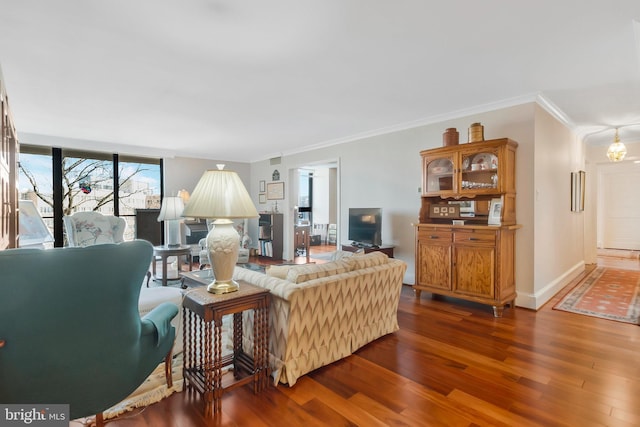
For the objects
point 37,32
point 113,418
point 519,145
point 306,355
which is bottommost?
point 113,418

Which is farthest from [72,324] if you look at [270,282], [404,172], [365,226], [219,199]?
[404,172]

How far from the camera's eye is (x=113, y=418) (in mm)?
1761

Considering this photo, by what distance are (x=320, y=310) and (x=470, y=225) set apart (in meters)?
2.35

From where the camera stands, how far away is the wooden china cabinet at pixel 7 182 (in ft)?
7.50

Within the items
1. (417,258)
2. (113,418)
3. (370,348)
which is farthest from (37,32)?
(417,258)

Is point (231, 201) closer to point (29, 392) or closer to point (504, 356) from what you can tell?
point (29, 392)

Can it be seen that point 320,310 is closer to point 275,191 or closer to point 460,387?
point 460,387

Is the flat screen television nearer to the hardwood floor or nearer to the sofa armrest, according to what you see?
the hardwood floor

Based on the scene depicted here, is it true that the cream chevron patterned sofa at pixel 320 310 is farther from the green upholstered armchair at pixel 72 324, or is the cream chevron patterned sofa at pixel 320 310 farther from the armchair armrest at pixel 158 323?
the green upholstered armchair at pixel 72 324

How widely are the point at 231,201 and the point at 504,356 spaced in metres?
2.40

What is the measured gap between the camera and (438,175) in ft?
13.4

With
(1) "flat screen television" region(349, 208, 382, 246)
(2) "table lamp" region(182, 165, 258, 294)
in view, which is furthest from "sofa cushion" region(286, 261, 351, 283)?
(1) "flat screen television" region(349, 208, 382, 246)

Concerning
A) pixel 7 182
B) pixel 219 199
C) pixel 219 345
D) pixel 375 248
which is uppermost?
pixel 7 182

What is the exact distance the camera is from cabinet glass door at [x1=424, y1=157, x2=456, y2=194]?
3979mm
